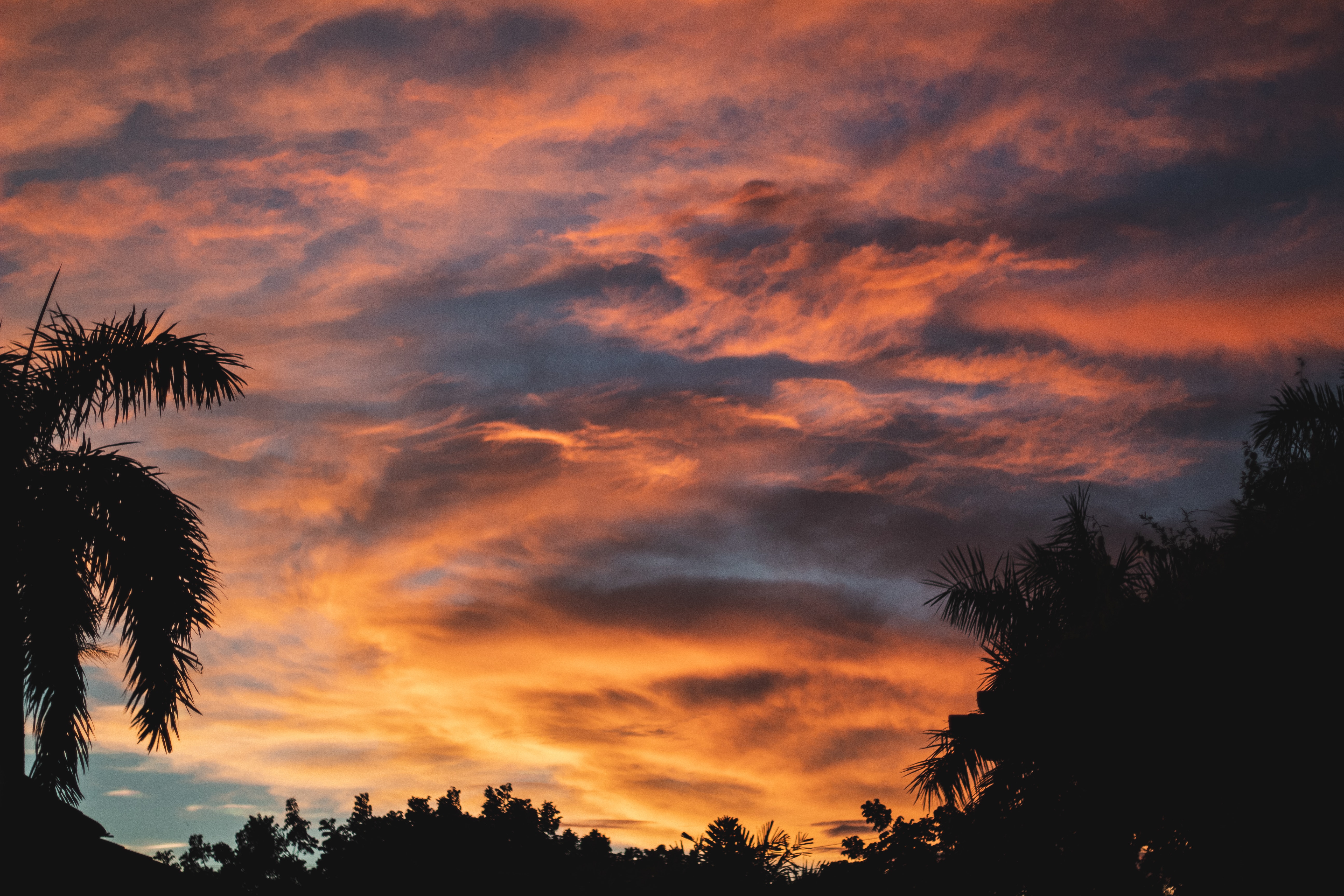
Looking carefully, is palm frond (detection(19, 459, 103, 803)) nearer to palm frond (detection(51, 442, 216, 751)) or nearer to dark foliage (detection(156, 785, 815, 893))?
palm frond (detection(51, 442, 216, 751))

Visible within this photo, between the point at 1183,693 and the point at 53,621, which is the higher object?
the point at 53,621

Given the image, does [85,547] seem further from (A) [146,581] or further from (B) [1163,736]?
(B) [1163,736]

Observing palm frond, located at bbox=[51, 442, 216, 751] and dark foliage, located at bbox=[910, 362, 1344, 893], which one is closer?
dark foliage, located at bbox=[910, 362, 1344, 893]

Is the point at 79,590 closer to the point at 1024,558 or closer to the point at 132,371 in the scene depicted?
the point at 132,371

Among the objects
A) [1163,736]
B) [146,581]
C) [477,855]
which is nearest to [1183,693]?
[1163,736]

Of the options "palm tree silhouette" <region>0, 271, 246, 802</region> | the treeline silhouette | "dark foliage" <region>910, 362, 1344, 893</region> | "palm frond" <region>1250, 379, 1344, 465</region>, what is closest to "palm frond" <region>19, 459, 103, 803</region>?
"palm tree silhouette" <region>0, 271, 246, 802</region>

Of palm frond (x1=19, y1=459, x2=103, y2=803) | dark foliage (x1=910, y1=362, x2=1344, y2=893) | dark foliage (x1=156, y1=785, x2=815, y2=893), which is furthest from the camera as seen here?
dark foliage (x1=156, y1=785, x2=815, y2=893)

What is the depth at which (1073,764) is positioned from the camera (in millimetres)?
6621

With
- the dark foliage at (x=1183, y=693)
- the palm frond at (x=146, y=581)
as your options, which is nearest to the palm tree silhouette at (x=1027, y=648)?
the dark foliage at (x=1183, y=693)

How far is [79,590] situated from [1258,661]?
389 inches

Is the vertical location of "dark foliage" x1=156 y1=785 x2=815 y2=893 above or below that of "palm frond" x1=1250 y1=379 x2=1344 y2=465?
below

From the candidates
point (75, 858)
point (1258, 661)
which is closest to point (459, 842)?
point (75, 858)

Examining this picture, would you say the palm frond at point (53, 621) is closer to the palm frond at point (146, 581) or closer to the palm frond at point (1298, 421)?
the palm frond at point (146, 581)

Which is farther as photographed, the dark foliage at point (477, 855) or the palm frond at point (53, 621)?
the dark foliage at point (477, 855)
